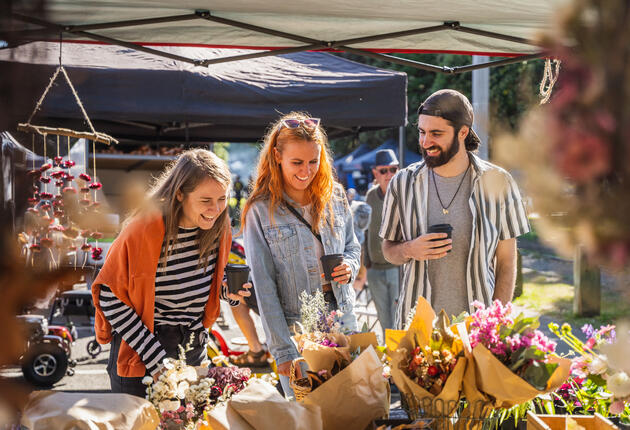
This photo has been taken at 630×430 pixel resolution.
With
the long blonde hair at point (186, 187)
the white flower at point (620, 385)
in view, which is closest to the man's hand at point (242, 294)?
the long blonde hair at point (186, 187)

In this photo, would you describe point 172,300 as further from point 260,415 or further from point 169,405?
point 260,415

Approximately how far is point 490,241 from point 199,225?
49.5 inches

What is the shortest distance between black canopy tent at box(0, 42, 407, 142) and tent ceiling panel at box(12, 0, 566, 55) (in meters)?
1.62

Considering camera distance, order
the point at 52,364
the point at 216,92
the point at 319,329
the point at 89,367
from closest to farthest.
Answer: the point at 319,329 < the point at 216,92 < the point at 52,364 < the point at 89,367

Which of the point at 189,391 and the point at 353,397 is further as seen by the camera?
the point at 189,391

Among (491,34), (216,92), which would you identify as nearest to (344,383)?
(491,34)

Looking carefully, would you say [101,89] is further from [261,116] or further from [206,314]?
[206,314]

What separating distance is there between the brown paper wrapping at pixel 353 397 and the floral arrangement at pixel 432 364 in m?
0.09

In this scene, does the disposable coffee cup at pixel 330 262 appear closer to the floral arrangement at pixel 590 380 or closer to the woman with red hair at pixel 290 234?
the woman with red hair at pixel 290 234

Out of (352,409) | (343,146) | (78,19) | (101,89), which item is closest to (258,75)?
(101,89)

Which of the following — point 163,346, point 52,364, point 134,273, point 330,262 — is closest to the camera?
point 134,273

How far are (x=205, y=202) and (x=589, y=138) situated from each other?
203cm

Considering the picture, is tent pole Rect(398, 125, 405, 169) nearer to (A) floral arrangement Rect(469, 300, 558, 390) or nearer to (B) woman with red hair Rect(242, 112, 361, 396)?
(B) woman with red hair Rect(242, 112, 361, 396)

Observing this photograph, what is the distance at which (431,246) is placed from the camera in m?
2.64
